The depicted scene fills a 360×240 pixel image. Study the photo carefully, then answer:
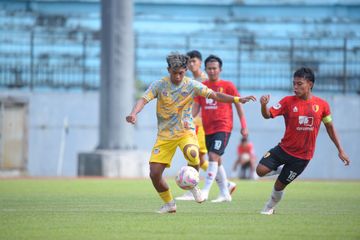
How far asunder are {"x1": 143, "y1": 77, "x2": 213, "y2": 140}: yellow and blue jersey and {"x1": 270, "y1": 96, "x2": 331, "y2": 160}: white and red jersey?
3.46ft

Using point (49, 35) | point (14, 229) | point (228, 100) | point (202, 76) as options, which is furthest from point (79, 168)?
point (14, 229)

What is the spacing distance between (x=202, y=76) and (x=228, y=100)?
419 centimetres

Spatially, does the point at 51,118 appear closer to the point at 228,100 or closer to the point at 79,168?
the point at 79,168

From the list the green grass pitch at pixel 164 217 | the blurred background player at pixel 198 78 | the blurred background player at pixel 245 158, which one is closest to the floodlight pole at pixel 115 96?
the blurred background player at pixel 245 158

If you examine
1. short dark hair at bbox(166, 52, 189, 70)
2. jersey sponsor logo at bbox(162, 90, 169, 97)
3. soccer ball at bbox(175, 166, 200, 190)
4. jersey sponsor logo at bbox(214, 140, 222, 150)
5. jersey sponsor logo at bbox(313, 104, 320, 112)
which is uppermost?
short dark hair at bbox(166, 52, 189, 70)

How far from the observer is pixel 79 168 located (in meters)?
28.1

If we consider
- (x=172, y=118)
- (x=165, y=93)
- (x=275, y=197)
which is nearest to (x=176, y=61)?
(x=165, y=93)

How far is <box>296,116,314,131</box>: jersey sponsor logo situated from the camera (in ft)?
42.5

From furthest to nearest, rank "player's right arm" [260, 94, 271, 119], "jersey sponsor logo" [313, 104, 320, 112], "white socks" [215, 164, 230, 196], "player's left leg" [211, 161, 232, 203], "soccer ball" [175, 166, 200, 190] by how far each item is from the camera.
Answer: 1. "white socks" [215, 164, 230, 196]
2. "player's left leg" [211, 161, 232, 203]
3. "jersey sponsor logo" [313, 104, 320, 112]
4. "soccer ball" [175, 166, 200, 190]
5. "player's right arm" [260, 94, 271, 119]

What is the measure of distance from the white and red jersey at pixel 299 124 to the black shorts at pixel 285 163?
65 millimetres

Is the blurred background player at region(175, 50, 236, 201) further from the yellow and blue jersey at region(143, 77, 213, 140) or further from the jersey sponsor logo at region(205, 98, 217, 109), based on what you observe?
the yellow and blue jersey at region(143, 77, 213, 140)

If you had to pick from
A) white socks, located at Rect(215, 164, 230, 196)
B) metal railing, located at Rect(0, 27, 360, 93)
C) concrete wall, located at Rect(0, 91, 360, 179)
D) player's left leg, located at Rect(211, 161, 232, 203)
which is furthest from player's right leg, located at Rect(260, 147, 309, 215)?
metal railing, located at Rect(0, 27, 360, 93)

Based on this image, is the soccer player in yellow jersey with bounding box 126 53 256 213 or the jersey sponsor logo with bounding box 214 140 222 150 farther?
the jersey sponsor logo with bounding box 214 140 222 150

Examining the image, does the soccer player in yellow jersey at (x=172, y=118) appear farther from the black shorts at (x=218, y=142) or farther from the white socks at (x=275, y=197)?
the black shorts at (x=218, y=142)
